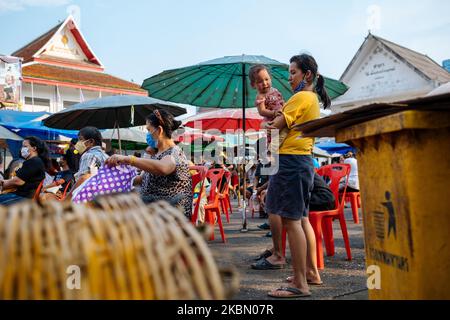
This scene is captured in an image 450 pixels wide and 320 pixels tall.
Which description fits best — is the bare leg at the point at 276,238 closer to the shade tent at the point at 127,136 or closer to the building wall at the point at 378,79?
the shade tent at the point at 127,136

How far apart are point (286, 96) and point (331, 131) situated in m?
4.52

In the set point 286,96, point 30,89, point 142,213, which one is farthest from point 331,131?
point 30,89

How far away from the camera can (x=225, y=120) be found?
1055 centimetres

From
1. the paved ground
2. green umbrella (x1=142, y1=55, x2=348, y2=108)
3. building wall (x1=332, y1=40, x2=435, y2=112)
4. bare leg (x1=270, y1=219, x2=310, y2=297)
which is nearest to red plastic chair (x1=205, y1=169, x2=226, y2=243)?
the paved ground

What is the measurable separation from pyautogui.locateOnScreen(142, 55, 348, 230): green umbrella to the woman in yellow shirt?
315cm

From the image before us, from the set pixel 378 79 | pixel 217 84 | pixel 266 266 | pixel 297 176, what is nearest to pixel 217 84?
pixel 217 84

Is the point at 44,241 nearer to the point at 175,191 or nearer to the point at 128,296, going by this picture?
the point at 128,296

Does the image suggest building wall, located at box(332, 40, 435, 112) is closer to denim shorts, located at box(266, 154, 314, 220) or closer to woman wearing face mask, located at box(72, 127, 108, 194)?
woman wearing face mask, located at box(72, 127, 108, 194)

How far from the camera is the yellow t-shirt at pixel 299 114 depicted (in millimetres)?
3496

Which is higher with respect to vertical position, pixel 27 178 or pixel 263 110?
pixel 263 110

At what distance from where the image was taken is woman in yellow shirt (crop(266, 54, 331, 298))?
11.2 ft

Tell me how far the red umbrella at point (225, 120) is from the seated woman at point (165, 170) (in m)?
5.47

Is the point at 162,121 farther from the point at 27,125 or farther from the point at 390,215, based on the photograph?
the point at 27,125

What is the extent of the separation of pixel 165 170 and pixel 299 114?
3.69 feet
